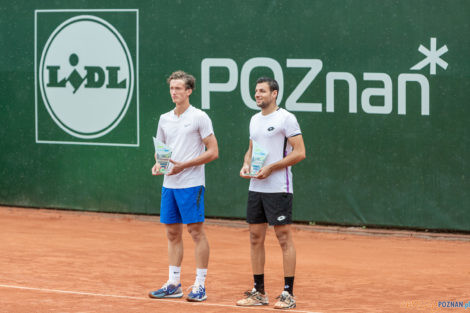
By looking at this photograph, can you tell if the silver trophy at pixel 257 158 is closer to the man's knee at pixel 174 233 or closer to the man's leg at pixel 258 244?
the man's leg at pixel 258 244

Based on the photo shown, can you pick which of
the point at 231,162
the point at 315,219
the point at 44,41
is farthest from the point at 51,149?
the point at 315,219

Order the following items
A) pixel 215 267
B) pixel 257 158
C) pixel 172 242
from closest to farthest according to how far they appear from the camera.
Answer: pixel 257 158 → pixel 172 242 → pixel 215 267

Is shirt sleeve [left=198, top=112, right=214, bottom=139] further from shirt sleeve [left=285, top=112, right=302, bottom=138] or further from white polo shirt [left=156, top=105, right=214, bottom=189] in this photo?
shirt sleeve [left=285, top=112, right=302, bottom=138]

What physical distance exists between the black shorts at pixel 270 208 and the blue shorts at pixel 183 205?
0.42 metres

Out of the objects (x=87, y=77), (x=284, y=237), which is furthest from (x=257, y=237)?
(x=87, y=77)

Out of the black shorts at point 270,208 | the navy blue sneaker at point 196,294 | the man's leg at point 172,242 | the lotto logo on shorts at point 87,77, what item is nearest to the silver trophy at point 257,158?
the black shorts at point 270,208

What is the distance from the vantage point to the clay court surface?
23.8ft

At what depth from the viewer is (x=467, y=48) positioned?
1035 cm

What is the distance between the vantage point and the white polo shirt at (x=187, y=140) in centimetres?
730

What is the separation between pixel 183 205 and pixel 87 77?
5.34m

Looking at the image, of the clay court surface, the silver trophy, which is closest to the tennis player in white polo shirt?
the clay court surface

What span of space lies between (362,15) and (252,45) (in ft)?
4.56

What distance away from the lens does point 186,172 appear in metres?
7.32

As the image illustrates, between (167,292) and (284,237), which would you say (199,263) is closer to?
(167,292)
